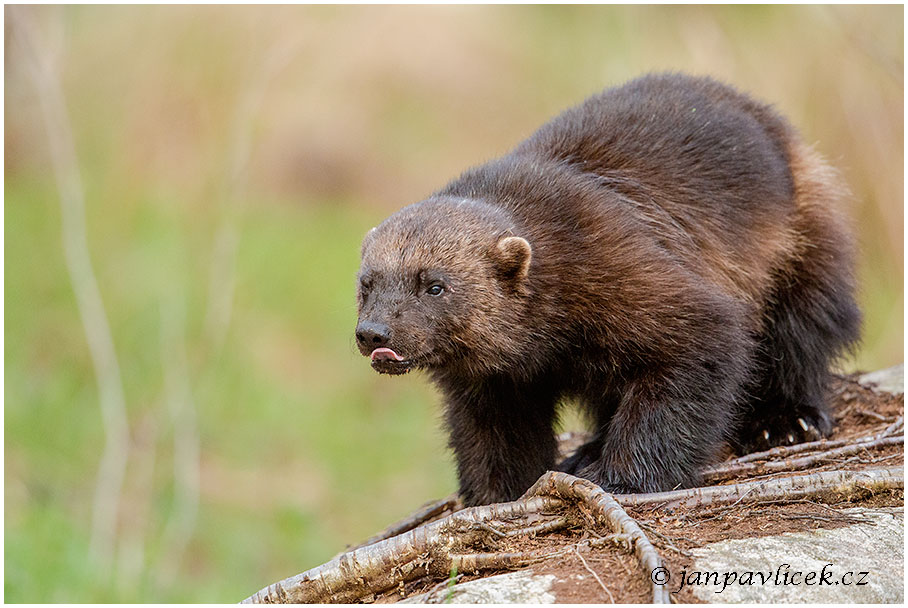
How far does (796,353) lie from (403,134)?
12.4m

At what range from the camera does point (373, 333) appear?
4270mm

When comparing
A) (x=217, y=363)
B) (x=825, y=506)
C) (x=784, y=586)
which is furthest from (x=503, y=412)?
(x=217, y=363)

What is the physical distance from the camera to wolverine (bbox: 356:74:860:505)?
14.9ft

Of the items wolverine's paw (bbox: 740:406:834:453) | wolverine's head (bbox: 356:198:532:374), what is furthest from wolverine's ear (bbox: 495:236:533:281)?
wolverine's paw (bbox: 740:406:834:453)

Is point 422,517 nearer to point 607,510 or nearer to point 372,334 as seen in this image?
point 372,334

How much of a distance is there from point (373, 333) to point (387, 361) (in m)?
0.15

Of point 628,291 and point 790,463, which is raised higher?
point 628,291

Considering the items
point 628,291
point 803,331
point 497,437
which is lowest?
point 497,437

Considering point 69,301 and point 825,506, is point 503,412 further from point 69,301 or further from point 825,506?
point 69,301

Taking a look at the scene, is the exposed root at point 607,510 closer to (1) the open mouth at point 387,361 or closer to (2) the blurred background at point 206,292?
(1) the open mouth at point 387,361

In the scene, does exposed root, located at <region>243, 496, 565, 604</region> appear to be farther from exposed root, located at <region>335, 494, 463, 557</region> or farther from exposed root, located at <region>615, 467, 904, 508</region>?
exposed root, located at <region>335, 494, 463, 557</region>

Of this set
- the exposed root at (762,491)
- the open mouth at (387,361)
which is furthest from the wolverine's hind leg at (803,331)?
the open mouth at (387,361)

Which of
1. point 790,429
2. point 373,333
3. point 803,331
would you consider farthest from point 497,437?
point 803,331

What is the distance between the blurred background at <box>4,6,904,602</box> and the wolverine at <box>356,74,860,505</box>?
2.51 meters
